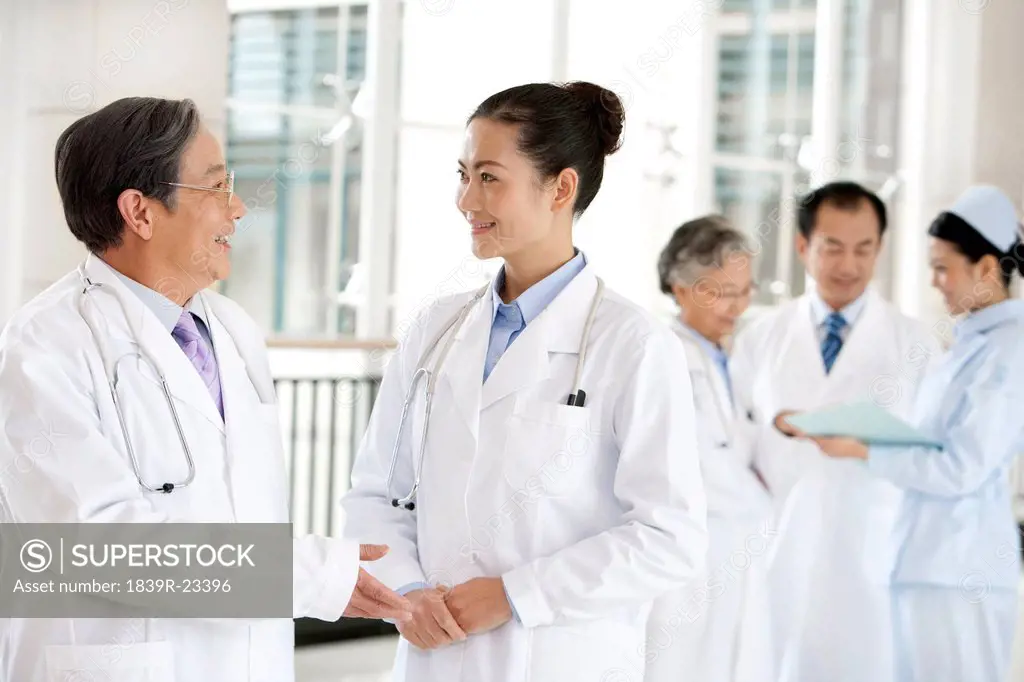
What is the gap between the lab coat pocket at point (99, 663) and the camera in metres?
1.33

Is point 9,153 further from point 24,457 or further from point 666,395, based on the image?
point 666,395

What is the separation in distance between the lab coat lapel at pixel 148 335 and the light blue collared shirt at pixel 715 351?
4.81 ft

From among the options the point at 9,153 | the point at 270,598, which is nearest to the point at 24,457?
the point at 270,598

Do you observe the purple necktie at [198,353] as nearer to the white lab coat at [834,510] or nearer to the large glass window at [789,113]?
the white lab coat at [834,510]

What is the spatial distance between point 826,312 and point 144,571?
2114 mm

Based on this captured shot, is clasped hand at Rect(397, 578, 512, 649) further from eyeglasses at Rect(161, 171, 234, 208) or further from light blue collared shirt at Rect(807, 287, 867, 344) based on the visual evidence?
light blue collared shirt at Rect(807, 287, 867, 344)

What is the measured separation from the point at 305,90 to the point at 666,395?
118 inches

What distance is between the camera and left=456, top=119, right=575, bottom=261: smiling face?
5.16 ft

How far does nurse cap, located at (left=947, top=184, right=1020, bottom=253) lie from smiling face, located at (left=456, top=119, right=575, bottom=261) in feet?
4.34

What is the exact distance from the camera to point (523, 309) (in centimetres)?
162

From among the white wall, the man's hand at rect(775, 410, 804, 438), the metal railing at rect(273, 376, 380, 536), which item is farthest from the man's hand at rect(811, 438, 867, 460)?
the metal railing at rect(273, 376, 380, 536)

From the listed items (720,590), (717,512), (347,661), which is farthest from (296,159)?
(720,590)

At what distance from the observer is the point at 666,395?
1508 millimetres

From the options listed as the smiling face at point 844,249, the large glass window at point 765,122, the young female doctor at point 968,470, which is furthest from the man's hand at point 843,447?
the large glass window at point 765,122
